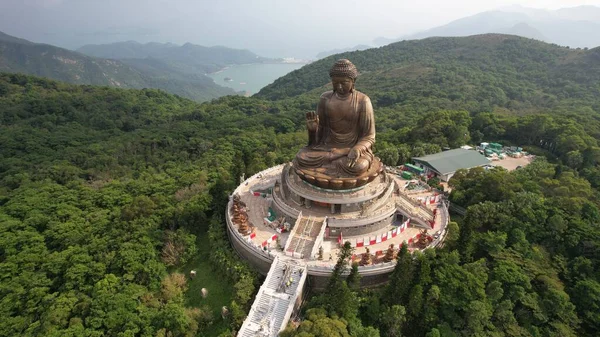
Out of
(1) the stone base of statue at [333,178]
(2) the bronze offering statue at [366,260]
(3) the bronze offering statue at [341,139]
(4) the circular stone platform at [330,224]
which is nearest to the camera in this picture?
(2) the bronze offering statue at [366,260]

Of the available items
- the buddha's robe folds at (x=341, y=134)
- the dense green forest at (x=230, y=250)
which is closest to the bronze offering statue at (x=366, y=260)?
the dense green forest at (x=230, y=250)

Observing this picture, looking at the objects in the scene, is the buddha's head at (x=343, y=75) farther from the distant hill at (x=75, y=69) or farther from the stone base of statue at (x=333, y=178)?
the distant hill at (x=75, y=69)

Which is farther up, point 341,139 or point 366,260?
point 341,139

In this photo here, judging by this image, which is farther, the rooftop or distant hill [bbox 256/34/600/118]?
distant hill [bbox 256/34/600/118]

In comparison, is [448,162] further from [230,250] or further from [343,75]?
[230,250]

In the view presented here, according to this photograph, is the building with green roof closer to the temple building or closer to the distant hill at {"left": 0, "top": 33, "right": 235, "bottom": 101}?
the temple building

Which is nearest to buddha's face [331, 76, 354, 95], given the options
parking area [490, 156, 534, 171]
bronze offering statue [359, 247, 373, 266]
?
bronze offering statue [359, 247, 373, 266]

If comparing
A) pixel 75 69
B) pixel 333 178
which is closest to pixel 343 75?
pixel 333 178
